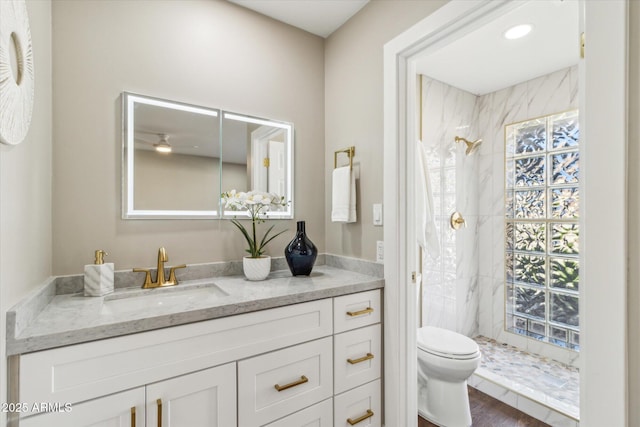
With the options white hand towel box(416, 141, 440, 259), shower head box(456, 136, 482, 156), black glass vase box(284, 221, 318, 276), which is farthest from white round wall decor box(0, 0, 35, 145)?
shower head box(456, 136, 482, 156)

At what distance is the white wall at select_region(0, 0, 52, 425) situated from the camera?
828mm

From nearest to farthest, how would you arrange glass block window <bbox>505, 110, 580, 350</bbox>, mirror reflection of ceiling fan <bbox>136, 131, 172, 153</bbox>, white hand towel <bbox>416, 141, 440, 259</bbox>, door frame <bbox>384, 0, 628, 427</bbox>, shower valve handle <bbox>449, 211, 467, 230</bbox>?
door frame <bbox>384, 0, 628, 427</bbox> < mirror reflection of ceiling fan <bbox>136, 131, 172, 153</bbox> < white hand towel <bbox>416, 141, 440, 259</bbox> < glass block window <bbox>505, 110, 580, 350</bbox> < shower valve handle <bbox>449, 211, 467, 230</bbox>

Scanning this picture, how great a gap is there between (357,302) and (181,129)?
4.25 ft

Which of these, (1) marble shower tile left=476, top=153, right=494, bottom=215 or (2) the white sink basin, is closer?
(2) the white sink basin

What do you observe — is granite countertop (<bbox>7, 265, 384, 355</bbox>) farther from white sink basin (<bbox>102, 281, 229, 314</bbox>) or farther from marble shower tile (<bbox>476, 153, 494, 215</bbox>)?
marble shower tile (<bbox>476, 153, 494, 215</bbox>)

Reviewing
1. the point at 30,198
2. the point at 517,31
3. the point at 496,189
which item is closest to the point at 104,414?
the point at 30,198

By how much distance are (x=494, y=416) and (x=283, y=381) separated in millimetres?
1496

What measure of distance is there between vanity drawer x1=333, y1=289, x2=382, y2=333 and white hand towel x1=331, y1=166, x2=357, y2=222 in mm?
471

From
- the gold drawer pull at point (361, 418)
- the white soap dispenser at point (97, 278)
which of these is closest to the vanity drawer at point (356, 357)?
the gold drawer pull at point (361, 418)

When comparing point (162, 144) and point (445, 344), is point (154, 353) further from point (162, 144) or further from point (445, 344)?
point (445, 344)

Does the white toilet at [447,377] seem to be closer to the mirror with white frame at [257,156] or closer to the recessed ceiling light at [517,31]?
the mirror with white frame at [257,156]

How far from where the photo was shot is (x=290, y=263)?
1.68m

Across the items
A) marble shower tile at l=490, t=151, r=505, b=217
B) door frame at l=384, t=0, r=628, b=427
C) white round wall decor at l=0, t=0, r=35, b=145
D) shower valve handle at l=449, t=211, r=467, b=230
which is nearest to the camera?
white round wall decor at l=0, t=0, r=35, b=145

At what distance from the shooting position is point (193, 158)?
163 centimetres
